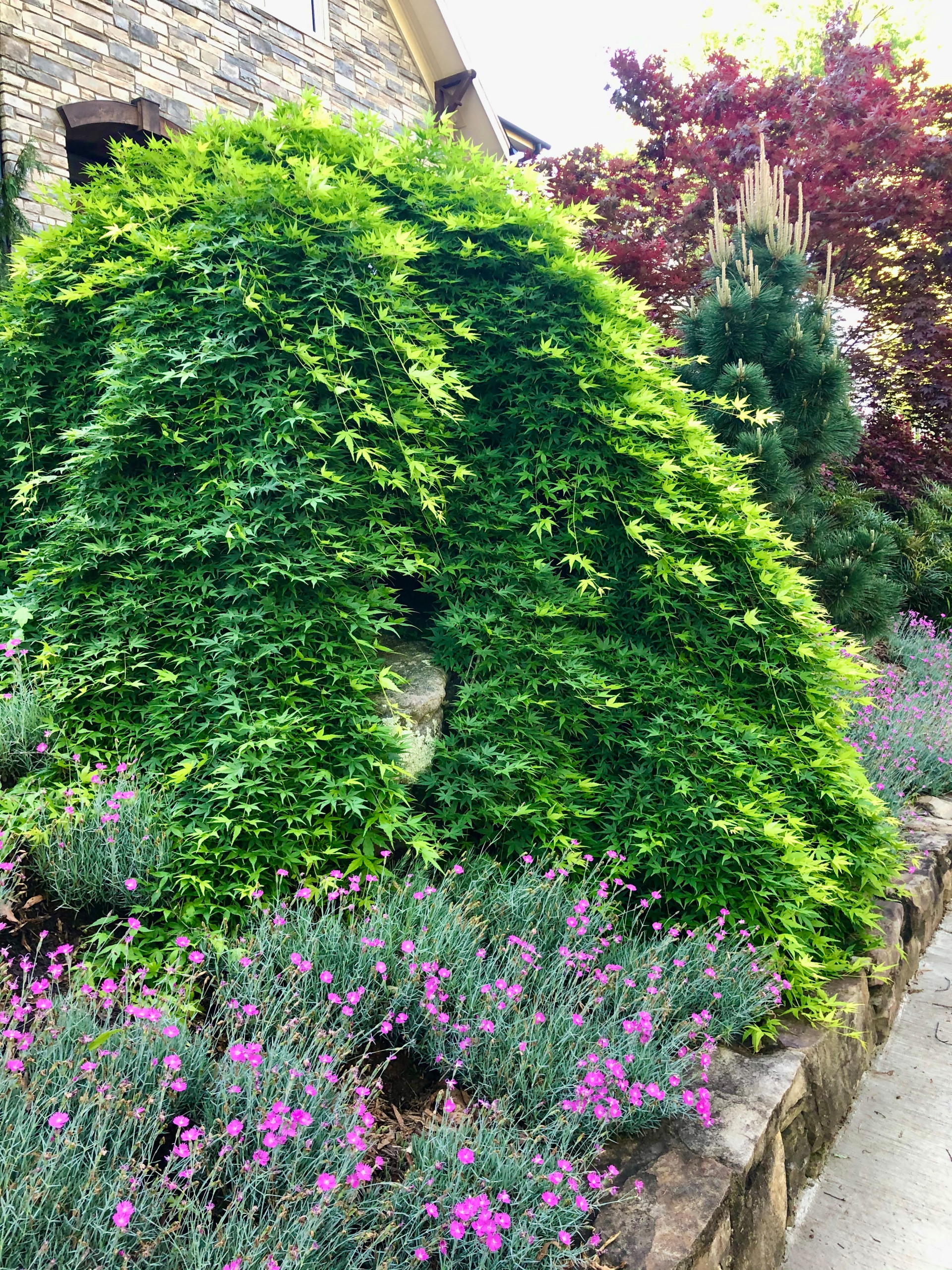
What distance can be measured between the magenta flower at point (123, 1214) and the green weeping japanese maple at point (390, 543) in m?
1.05

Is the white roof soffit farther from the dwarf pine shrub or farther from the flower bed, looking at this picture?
the dwarf pine shrub

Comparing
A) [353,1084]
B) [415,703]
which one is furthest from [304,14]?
[353,1084]

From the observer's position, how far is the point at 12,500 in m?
3.72

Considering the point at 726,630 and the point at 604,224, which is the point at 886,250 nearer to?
the point at 604,224

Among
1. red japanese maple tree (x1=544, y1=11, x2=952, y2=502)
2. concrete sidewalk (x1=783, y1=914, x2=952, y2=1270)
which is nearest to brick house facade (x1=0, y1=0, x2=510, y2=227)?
red japanese maple tree (x1=544, y1=11, x2=952, y2=502)

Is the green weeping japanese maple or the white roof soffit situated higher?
the white roof soffit

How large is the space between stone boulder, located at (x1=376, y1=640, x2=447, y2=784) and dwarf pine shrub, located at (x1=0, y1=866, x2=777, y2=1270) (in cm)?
57

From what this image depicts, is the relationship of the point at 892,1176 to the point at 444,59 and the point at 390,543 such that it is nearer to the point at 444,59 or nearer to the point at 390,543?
the point at 390,543

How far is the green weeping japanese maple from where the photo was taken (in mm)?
2807

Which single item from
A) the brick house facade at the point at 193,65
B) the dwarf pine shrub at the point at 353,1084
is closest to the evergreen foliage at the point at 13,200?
the brick house facade at the point at 193,65

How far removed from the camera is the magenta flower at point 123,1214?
4.41ft

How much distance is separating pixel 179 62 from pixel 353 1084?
9401 mm

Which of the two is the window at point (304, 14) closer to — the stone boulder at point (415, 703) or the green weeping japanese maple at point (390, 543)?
the green weeping japanese maple at point (390, 543)

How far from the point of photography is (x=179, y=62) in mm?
7879
